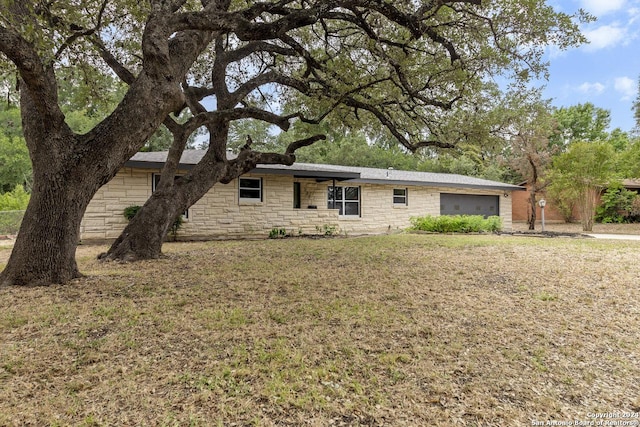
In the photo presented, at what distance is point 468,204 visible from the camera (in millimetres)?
19141

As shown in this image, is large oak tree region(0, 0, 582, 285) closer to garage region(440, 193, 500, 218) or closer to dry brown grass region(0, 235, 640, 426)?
dry brown grass region(0, 235, 640, 426)

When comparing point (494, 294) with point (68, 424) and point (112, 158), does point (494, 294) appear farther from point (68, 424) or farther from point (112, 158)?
point (112, 158)

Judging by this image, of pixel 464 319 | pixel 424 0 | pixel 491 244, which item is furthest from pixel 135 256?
pixel 491 244

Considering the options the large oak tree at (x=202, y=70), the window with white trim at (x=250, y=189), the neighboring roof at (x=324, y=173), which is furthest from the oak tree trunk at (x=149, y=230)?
the window with white trim at (x=250, y=189)

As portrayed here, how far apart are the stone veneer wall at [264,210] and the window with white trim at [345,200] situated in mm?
273

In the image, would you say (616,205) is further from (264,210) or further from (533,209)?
(264,210)

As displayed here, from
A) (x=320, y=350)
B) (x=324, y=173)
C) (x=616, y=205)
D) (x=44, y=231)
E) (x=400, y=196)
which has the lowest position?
(x=320, y=350)

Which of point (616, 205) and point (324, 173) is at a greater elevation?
point (324, 173)

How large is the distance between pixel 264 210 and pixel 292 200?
119cm

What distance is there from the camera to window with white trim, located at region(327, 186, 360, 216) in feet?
50.5

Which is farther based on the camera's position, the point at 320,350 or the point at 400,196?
the point at 400,196

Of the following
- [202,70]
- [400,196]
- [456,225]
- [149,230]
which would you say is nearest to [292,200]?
[202,70]

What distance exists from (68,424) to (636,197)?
2550cm

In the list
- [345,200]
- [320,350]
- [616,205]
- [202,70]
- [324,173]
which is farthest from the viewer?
[616,205]
